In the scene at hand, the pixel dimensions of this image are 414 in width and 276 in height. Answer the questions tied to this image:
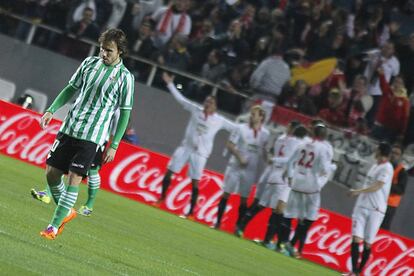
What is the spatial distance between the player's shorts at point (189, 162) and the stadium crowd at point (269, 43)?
2309 millimetres

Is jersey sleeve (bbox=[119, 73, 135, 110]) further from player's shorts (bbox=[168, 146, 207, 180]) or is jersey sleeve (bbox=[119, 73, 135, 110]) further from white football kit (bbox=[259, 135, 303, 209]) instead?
player's shorts (bbox=[168, 146, 207, 180])

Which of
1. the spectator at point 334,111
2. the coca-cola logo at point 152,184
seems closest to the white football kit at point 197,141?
the coca-cola logo at point 152,184

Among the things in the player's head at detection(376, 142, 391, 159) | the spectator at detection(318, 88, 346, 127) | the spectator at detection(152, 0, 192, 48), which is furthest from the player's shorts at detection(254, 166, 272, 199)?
the spectator at detection(152, 0, 192, 48)

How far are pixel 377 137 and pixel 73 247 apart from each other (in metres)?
11.4

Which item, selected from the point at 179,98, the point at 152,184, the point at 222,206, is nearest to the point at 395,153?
the point at 222,206

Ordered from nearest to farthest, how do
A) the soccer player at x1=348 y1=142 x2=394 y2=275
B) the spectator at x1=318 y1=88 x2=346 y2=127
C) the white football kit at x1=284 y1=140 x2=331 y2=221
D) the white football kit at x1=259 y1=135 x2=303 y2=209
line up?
the soccer player at x1=348 y1=142 x2=394 y2=275
the white football kit at x1=284 y1=140 x2=331 y2=221
the white football kit at x1=259 y1=135 x2=303 y2=209
the spectator at x1=318 y1=88 x2=346 y2=127

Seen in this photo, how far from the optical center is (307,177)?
19.0 metres

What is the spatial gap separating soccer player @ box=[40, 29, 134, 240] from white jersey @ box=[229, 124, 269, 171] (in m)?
9.13

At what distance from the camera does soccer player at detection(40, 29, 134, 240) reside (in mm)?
11070

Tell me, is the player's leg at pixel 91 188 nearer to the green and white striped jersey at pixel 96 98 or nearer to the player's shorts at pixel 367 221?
the green and white striped jersey at pixel 96 98

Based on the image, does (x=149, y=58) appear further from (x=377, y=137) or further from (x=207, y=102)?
(x=377, y=137)

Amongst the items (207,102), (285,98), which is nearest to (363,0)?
(285,98)

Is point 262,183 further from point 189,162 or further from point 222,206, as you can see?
point 189,162

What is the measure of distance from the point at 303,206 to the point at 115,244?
23.2ft
